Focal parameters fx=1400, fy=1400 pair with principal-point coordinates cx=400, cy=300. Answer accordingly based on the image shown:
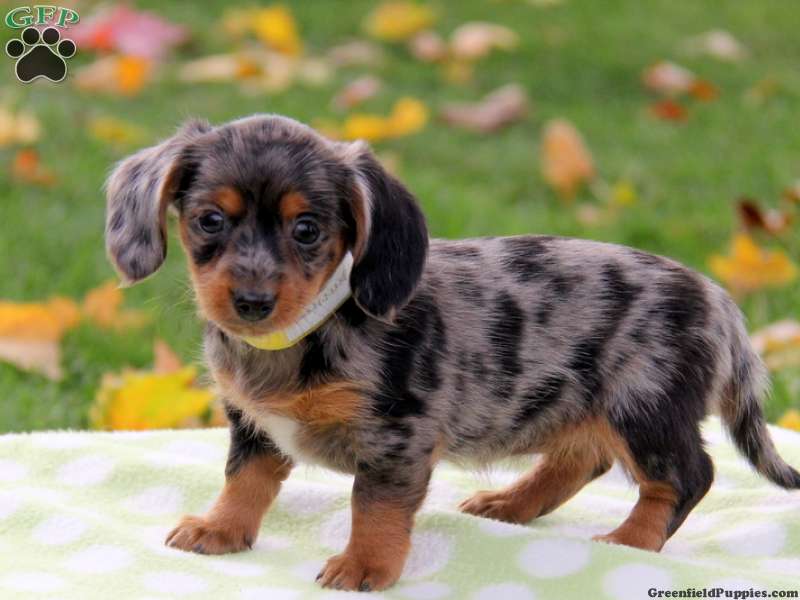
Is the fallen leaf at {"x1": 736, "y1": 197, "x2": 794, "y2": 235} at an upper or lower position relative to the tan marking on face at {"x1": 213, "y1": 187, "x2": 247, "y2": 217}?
lower

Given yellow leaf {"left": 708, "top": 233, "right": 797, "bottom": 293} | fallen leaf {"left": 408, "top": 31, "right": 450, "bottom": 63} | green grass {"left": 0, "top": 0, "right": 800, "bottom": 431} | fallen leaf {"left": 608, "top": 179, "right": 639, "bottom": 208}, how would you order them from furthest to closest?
fallen leaf {"left": 408, "top": 31, "right": 450, "bottom": 63}, fallen leaf {"left": 608, "top": 179, "right": 639, "bottom": 208}, yellow leaf {"left": 708, "top": 233, "right": 797, "bottom": 293}, green grass {"left": 0, "top": 0, "right": 800, "bottom": 431}

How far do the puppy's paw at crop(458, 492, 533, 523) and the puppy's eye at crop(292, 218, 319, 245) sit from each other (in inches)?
43.8

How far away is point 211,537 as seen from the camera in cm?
365

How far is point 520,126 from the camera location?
8469 millimetres

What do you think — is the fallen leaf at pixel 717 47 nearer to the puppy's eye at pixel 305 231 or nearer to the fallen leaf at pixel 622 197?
the fallen leaf at pixel 622 197

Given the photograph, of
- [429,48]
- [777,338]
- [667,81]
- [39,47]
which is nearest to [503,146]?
[667,81]

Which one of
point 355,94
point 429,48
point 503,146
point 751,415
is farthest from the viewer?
point 429,48

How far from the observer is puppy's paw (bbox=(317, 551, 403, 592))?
3.40 m

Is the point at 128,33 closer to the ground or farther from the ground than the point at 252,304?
closer to the ground

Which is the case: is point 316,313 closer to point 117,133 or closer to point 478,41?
point 117,133

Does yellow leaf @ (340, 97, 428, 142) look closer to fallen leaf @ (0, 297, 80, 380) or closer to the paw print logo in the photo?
the paw print logo

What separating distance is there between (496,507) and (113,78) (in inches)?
210

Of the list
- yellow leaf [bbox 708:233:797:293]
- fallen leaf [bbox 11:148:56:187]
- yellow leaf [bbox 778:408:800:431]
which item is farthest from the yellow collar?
fallen leaf [bbox 11:148:56:187]

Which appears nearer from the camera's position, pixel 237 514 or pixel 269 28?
pixel 237 514
